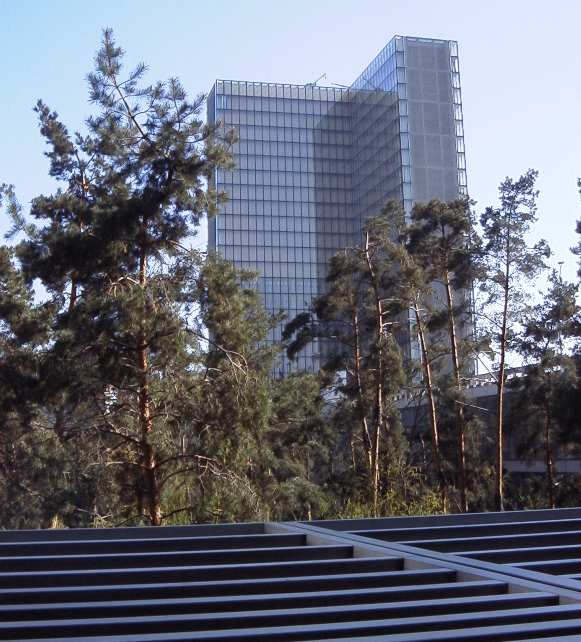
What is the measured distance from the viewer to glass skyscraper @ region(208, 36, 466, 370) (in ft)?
253

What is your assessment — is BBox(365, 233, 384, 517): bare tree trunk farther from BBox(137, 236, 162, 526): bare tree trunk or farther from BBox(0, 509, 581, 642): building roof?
BBox(0, 509, 581, 642): building roof

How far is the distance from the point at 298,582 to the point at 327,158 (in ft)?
281

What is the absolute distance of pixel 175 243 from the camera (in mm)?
15211

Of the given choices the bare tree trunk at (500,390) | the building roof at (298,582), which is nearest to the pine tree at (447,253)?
the bare tree trunk at (500,390)

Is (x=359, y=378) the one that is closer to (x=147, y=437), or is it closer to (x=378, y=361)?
(x=378, y=361)

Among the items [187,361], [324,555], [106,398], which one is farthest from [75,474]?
[324,555]

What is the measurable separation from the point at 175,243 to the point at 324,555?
11526mm

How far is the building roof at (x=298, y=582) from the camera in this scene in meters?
2.68

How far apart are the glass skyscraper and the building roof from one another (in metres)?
69.8

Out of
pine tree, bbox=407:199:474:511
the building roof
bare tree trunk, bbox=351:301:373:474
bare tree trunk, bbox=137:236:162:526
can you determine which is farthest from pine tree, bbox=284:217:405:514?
the building roof

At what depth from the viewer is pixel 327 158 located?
86938 mm

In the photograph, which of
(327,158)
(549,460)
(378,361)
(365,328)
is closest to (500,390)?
(378,361)

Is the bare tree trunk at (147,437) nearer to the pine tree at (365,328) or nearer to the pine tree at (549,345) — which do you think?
the pine tree at (365,328)

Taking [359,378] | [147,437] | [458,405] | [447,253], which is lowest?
[147,437]
